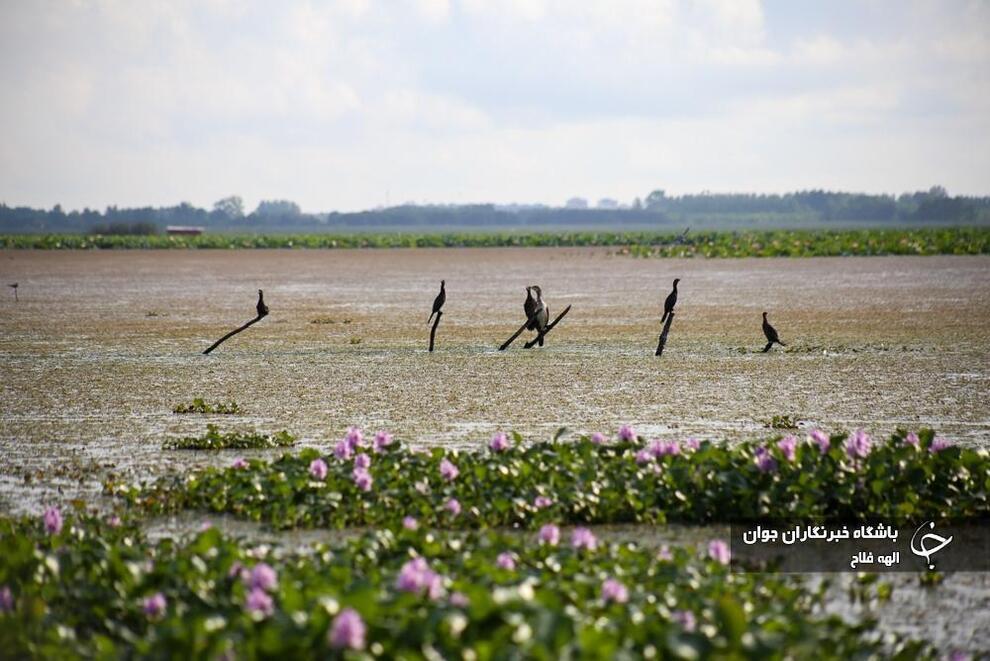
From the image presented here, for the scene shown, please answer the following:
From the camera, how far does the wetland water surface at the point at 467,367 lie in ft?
40.4

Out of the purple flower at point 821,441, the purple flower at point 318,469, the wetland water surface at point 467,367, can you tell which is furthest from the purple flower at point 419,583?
the wetland water surface at point 467,367

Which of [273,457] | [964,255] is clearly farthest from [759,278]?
[273,457]

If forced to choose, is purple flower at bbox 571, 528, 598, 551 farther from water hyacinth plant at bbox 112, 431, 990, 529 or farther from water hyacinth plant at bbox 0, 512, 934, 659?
water hyacinth plant at bbox 112, 431, 990, 529

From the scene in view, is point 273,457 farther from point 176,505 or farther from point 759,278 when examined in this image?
point 759,278

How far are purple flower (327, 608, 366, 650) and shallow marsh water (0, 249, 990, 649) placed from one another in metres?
3.16

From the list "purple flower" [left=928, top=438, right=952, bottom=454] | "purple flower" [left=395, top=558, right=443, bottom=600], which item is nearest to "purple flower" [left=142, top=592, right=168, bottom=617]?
"purple flower" [left=395, top=558, right=443, bottom=600]

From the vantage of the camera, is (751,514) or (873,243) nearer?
(751,514)

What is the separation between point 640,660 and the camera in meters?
5.26

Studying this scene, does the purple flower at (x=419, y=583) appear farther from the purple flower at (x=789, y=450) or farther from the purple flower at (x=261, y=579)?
the purple flower at (x=789, y=450)

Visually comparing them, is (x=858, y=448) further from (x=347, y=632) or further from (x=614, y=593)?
(x=347, y=632)

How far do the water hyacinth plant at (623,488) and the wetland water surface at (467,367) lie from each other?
6.59 ft

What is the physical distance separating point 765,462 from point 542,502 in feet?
5.36

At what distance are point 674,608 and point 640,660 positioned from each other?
3.12 ft

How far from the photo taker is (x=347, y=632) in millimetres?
5047
